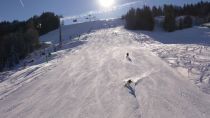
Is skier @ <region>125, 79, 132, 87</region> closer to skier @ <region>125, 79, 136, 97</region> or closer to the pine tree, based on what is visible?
skier @ <region>125, 79, 136, 97</region>

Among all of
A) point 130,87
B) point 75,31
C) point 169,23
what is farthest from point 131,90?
point 75,31

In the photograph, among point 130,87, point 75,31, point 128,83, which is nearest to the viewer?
point 130,87

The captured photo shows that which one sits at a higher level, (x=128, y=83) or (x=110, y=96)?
(x=128, y=83)

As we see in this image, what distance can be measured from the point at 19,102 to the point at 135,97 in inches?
299

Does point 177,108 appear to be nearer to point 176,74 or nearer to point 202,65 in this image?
point 176,74

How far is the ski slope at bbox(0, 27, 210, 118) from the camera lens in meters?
16.6

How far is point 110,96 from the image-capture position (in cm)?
1958

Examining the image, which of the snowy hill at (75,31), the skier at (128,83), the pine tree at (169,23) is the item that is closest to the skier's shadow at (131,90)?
the skier at (128,83)

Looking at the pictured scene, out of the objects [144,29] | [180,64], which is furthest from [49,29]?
[180,64]

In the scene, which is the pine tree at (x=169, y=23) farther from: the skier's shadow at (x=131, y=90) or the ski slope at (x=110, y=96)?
the skier's shadow at (x=131, y=90)

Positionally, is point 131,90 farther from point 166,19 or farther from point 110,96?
point 166,19

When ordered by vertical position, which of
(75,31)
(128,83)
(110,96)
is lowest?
(75,31)

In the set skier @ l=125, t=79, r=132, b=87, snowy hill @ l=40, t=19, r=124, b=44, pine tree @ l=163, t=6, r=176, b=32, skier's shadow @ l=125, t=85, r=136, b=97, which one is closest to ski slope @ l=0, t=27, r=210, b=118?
skier's shadow @ l=125, t=85, r=136, b=97

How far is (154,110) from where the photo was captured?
1641 centimetres
